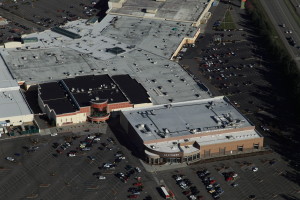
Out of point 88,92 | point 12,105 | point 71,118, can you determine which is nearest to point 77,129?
point 71,118

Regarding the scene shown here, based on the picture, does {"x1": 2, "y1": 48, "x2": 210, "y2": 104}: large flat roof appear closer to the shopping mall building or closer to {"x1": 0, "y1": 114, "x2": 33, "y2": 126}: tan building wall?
the shopping mall building

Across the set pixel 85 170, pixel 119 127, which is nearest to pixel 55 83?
pixel 119 127

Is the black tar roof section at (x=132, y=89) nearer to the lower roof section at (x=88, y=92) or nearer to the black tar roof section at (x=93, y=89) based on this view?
the lower roof section at (x=88, y=92)

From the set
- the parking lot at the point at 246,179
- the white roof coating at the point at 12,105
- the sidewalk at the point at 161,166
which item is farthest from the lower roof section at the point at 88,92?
the parking lot at the point at 246,179

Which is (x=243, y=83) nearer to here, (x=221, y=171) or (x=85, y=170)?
(x=221, y=171)

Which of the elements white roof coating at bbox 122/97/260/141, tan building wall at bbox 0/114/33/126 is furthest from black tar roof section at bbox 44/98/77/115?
white roof coating at bbox 122/97/260/141

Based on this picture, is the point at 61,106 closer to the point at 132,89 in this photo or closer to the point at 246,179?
the point at 132,89
